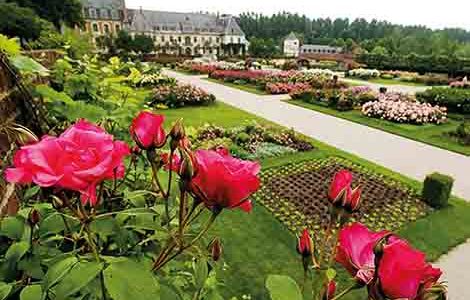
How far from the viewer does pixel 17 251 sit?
771 mm

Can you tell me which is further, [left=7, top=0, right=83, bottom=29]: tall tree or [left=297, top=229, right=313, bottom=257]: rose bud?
[left=7, top=0, right=83, bottom=29]: tall tree

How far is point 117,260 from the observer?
601mm

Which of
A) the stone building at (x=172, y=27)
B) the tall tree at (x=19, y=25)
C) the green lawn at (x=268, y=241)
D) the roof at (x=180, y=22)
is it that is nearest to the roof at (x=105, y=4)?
the stone building at (x=172, y=27)

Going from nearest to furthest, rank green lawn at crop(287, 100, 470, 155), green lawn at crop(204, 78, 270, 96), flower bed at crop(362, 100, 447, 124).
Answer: green lawn at crop(287, 100, 470, 155) → flower bed at crop(362, 100, 447, 124) → green lawn at crop(204, 78, 270, 96)

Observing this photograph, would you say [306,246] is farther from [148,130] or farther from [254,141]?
[254,141]

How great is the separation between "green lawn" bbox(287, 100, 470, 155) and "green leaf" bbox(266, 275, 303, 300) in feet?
29.5

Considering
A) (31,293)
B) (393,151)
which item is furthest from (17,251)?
(393,151)

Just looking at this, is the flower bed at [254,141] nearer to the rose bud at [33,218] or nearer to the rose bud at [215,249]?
the rose bud at [215,249]

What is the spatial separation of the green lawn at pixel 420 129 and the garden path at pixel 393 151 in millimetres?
354

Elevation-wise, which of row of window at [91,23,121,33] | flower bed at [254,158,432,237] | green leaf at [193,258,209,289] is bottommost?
flower bed at [254,158,432,237]

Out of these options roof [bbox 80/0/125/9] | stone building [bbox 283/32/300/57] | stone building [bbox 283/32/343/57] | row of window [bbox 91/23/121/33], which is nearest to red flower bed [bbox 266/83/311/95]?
row of window [bbox 91/23/121/33]

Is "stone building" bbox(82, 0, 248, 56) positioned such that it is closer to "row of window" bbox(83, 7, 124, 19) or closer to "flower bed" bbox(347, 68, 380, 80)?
"row of window" bbox(83, 7, 124, 19)

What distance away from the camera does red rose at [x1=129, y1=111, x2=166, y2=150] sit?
0.75 metres

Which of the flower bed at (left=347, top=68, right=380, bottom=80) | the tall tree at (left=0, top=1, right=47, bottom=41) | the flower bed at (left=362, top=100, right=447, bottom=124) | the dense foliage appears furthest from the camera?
the dense foliage
